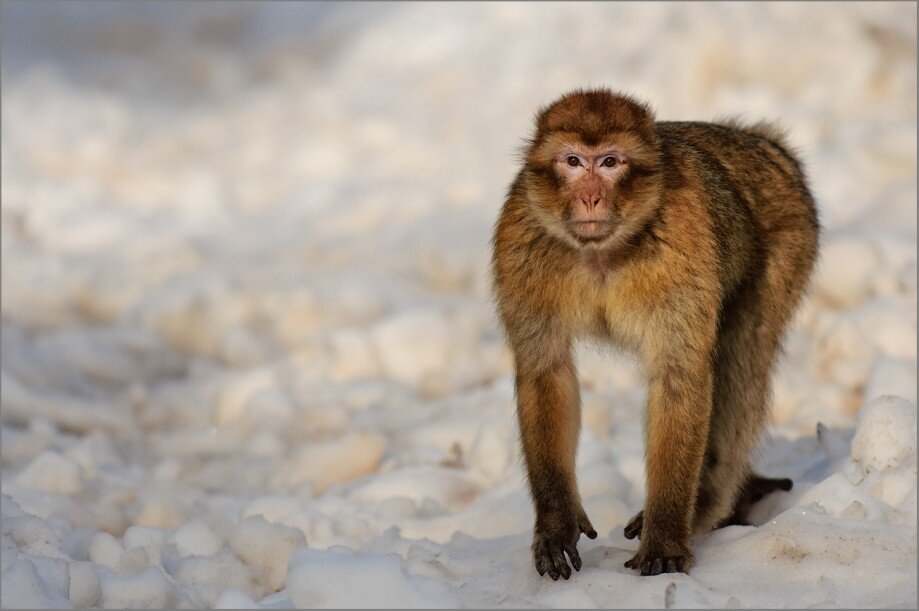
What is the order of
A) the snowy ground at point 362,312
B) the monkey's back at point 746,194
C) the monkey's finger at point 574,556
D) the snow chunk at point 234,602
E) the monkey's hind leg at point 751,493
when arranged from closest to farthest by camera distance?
the snow chunk at point 234,602, the monkey's finger at point 574,556, the snowy ground at point 362,312, the monkey's back at point 746,194, the monkey's hind leg at point 751,493

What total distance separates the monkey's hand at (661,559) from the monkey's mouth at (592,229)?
2.91ft

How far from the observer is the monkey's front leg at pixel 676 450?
3.84 metres

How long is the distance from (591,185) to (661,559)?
1072 mm

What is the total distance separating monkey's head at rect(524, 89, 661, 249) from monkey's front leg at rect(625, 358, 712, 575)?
46cm

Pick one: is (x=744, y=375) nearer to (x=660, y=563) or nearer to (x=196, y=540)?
(x=660, y=563)

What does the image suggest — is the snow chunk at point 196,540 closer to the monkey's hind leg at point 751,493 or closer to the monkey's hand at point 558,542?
the monkey's hand at point 558,542

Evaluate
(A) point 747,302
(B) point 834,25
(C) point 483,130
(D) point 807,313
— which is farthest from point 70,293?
(B) point 834,25

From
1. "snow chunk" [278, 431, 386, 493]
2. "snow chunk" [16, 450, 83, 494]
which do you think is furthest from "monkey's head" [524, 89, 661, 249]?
"snow chunk" [16, 450, 83, 494]

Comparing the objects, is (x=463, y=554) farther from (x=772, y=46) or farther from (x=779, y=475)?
(x=772, y=46)

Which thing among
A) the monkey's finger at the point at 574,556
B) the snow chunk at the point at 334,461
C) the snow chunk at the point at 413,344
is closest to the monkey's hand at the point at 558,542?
the monkey's finger at the point at 574,556

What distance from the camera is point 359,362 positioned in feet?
22.9

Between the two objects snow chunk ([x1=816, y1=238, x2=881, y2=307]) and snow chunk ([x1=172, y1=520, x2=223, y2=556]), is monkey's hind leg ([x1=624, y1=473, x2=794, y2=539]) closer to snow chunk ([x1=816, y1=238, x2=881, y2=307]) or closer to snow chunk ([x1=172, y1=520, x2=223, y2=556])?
snow chunk ([x1=172, y1=520, x2=223, y2=556])

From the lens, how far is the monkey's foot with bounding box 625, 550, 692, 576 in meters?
3.74

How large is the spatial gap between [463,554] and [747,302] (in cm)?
124
